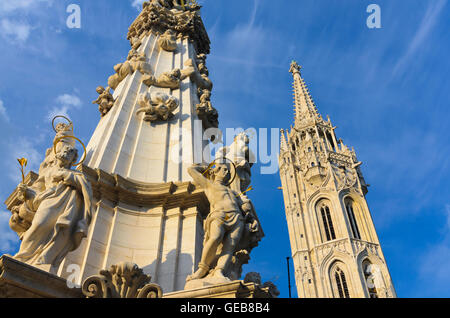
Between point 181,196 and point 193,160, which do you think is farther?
point 193,160

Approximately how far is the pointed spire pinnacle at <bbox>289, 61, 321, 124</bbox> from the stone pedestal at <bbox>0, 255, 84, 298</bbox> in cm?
7967

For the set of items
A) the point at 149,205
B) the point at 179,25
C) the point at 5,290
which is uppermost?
the point at 179,25

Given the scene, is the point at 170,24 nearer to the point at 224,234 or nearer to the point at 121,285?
the point at 224,234

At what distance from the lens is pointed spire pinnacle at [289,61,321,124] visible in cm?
8294

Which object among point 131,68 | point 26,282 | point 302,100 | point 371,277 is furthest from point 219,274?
point 302,100

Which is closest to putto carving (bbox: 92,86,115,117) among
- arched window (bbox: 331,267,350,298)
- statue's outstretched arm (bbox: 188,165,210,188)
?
statue's outstretched arm (bbox: 188,165,210,188)

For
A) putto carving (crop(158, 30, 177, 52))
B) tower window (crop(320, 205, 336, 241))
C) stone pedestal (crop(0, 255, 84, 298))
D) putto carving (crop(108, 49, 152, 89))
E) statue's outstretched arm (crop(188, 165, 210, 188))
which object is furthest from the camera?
tower window (crop(320, 205, 336, 241))

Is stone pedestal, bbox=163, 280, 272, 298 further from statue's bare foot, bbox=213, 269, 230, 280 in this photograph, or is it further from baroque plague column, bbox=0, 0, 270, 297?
statue's bare foot, bbox=213, 269, 230, 280

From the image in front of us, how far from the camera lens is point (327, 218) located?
6272cm

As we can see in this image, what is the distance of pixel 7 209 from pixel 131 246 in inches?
133

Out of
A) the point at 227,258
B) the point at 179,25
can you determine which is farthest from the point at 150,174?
the point at 179,25

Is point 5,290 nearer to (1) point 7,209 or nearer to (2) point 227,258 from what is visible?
(2) point 227,258

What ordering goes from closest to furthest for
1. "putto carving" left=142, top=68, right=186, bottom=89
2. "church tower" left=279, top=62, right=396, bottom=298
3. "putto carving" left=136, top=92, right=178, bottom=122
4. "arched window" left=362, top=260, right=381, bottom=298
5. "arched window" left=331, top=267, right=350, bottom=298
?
"putto carving" left=136, top=92, right=178, bottom=122 → "putto carving" left=142, top=68, right=186, bottom=89 → "arched window" left=362, top=260, right=381, bottom=298 → "arched window" left=331, top=267, right=350, bottom=298 → "church tower" left=279, top=62, right=396, bottom=298
